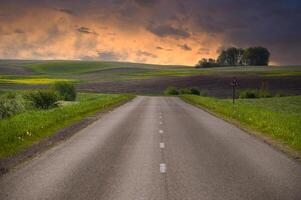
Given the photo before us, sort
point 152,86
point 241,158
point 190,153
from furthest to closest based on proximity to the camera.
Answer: point 152,86 → point 190,153 → point 241,158

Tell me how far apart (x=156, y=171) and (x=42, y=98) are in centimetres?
3642

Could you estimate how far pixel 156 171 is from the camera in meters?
12.8

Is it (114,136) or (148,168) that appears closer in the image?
(148,168)

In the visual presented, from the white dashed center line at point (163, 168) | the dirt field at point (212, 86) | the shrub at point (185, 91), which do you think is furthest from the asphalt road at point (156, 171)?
the shrub at point (185, 91)

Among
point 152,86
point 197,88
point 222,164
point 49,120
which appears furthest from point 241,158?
point 152,86

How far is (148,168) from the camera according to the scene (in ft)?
43.5

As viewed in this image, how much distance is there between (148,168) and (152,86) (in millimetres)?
98419

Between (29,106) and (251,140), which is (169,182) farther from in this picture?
(29,106)

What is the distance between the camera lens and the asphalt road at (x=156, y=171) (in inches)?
400

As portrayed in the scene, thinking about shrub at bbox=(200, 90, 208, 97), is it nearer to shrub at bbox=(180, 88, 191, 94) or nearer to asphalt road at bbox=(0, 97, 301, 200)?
shrub at bbox=(180, 88, 191, 94)

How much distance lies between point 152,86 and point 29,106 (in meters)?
67.5

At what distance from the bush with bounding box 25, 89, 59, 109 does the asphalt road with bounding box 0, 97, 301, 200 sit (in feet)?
89.4

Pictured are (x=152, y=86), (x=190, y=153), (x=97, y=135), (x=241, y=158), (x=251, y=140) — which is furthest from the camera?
(x=152, y=86)

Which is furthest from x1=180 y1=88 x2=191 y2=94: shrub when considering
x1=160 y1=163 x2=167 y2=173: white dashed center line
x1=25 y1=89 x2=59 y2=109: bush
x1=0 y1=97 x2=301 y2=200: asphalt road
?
x1=160 y1=163 x2=167 y2=173: white dashed center line
